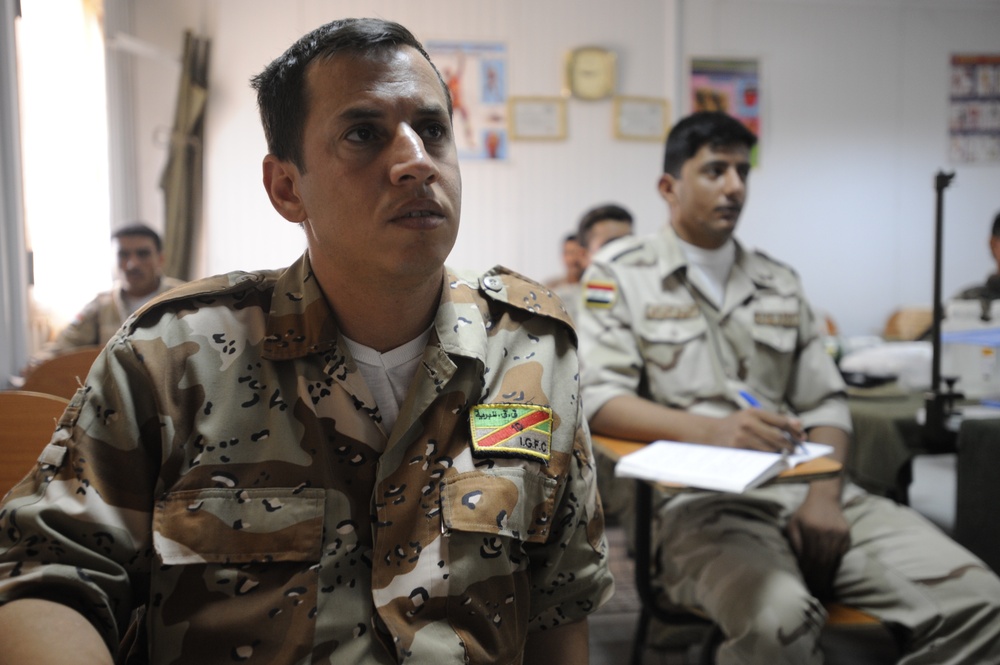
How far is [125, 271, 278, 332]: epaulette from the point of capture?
0.91 meters

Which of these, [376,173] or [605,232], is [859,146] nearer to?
[605,232]

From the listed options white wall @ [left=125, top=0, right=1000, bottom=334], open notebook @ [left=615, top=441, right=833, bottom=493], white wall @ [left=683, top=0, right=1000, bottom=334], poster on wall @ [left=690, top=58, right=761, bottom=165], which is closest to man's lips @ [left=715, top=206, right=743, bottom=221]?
open notebook @ [left=615, top=441, right=833, bottom=493]

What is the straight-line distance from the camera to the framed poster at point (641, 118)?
4.91m

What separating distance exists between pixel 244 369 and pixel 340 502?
206mm

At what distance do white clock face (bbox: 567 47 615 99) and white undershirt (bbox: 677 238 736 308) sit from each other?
3.10 meters

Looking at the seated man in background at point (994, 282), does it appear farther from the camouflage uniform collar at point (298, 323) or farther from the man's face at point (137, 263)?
the man's face at point (137, 263)

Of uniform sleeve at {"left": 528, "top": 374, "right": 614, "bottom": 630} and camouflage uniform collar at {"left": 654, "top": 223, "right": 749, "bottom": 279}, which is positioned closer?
uniform sleeve at {"left": 528, "top": 374, "right": 614, "bottom": 630}

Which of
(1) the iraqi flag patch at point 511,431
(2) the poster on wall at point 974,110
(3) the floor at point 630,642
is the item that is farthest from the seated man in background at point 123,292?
(2) the poster on wall at point 974,110

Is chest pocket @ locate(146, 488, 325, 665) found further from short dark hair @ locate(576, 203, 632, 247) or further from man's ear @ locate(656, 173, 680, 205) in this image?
short dark hair @ locate(576, 203, 632, 247)

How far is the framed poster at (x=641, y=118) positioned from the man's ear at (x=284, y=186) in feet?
13.7

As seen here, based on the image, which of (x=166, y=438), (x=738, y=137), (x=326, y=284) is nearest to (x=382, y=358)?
(x=326, y=284)

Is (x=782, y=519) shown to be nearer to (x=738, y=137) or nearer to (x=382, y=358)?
(x=738, y=137)

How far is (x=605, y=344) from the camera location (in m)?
1.88

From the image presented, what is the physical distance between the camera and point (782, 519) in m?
1.72
